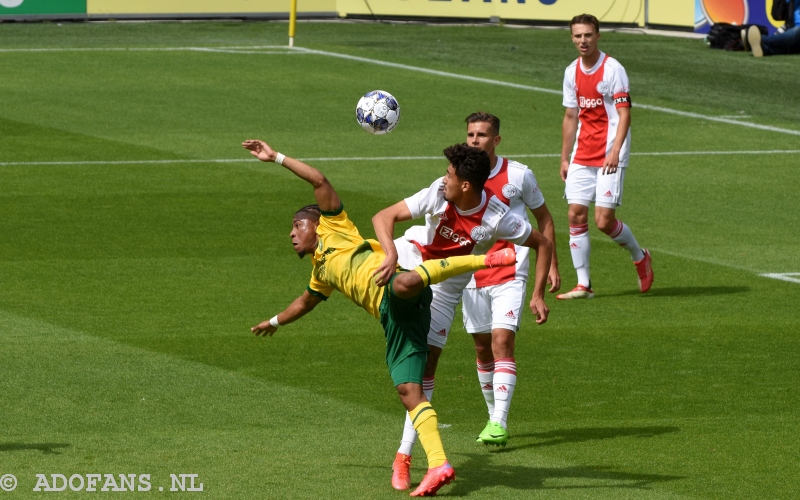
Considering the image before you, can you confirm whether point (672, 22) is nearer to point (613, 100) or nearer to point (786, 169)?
point (786, 169)

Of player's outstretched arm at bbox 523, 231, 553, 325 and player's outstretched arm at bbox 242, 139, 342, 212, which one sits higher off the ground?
player's outstretched arm at bbox 242, 139, 342, 212

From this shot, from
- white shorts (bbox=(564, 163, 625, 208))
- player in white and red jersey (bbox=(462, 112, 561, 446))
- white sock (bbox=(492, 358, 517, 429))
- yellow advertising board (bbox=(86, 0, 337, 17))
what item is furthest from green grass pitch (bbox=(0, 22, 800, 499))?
yellow advertising board (bbox=(86, 0, 337, 17))

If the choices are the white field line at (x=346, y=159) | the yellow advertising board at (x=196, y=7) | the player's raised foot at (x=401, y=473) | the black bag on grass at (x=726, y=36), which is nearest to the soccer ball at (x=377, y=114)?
the player's raised foot at (x=401, y=473)

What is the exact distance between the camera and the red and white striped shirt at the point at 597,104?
13.9 metres

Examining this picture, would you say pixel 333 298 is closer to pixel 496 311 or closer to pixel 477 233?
pixel 496 311

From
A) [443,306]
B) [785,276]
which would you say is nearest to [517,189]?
[443,306]

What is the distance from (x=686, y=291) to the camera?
14047 millimetres

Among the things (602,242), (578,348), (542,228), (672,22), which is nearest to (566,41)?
(672,22)

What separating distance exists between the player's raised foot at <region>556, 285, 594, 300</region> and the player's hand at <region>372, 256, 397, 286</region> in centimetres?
614

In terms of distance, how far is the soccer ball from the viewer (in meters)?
11.3

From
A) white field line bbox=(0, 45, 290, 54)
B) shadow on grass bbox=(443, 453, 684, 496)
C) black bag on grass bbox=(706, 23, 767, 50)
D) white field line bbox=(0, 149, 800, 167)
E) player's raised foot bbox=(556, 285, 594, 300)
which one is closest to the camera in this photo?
shadow on grass bbox=(443, 453, 684, 496)

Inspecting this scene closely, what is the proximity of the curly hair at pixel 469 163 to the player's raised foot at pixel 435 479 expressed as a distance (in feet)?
5.19

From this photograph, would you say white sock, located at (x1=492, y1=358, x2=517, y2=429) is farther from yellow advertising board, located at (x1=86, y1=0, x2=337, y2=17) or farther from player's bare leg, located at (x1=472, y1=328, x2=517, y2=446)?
yellow advertising board, located at (x1=86, y1=0, x2=337, y2=17)

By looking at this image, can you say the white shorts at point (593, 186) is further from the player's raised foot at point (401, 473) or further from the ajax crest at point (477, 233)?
the player's raised foot at point (401, 473)
